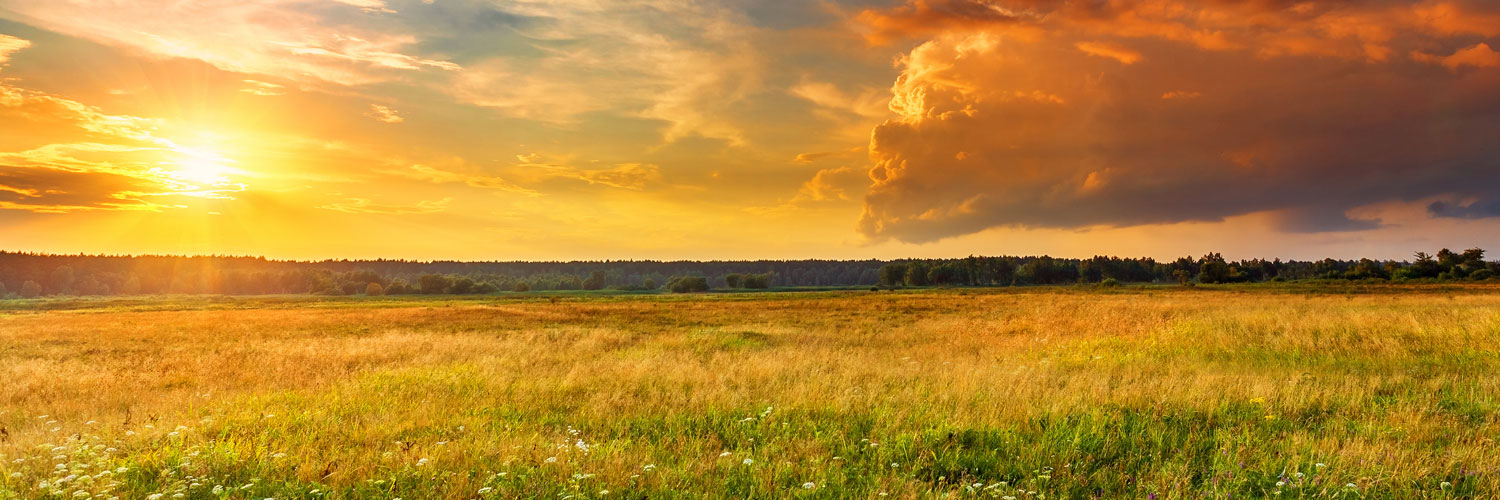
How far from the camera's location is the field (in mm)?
6613

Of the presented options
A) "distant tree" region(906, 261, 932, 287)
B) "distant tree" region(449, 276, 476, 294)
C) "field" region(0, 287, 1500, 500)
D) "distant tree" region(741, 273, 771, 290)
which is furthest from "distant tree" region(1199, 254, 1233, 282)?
"distant tree" region(449, 276, 476, 294)

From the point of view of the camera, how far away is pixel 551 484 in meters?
6.59

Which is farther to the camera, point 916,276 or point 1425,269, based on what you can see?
point 916,276

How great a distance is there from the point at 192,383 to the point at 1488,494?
780 inches

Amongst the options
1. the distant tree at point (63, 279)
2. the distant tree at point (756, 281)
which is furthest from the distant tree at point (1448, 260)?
the distant tree at point (63, 279)

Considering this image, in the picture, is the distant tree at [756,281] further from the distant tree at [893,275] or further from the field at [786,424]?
the field at [786,424]

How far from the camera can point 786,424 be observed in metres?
8.82

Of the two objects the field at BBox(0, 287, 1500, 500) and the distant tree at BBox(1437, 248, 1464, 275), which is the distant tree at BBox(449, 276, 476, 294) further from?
the distant tree at BBox(1437, 248, 1464, 275)

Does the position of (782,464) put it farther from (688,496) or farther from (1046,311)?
(1046,311)

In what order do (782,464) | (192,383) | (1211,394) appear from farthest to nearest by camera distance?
1. (192,383)
2. (1211,394)
3. (782,464)

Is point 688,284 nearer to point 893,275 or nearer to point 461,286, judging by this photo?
point 461,286

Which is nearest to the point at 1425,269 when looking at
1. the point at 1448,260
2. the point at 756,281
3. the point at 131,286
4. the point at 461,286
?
the point at 1448,260

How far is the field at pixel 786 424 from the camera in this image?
260 inches

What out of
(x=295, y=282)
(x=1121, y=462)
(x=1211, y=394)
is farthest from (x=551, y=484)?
(x=295, y=282)
